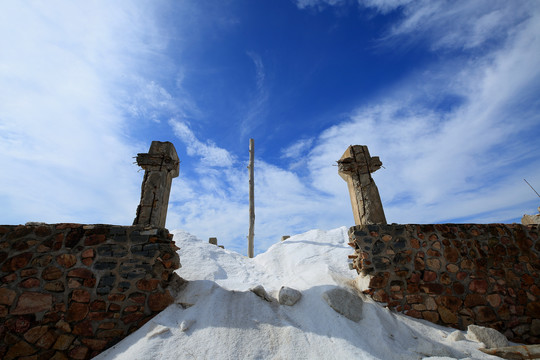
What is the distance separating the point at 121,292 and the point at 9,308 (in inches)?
50.8

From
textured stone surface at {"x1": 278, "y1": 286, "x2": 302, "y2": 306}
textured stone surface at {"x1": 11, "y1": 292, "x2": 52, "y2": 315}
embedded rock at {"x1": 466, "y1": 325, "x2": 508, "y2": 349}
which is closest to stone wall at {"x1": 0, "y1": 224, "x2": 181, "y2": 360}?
textured stone surface at {"x1": 11, "y1": 292, "x2": 52, "y2": 315}

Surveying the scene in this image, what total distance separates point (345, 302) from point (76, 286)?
3.86m

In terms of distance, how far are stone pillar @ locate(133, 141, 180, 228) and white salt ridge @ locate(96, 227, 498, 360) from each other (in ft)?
4.42

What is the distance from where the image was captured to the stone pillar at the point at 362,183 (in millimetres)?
4930

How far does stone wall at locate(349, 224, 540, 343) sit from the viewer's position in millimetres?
3979

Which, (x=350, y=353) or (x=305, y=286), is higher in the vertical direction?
(x=305, y=286)

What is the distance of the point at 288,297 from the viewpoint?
390cm

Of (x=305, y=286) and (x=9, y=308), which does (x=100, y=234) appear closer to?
(x=9, y=308)

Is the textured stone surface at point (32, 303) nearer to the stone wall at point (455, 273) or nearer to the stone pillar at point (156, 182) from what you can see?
the stone pillar at point (156, 182)

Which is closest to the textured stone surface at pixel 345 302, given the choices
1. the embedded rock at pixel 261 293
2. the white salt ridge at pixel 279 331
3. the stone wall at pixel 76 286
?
the white salt ridge at pixel 279 331

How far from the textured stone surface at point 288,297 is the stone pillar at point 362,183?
195 cm

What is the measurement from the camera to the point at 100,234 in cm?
385

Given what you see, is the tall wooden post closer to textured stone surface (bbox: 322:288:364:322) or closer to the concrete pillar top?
the concrete pillar top

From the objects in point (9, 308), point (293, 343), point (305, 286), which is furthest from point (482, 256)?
point (9, 308)
